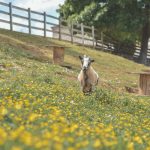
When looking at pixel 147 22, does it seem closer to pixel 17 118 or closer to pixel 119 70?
pixel 119 70

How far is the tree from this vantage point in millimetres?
50719

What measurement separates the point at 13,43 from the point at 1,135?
93.8ft

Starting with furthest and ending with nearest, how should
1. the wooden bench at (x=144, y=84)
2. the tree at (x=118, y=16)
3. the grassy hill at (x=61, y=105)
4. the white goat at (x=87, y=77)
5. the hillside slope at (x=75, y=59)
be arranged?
1. the tree at (x=118, y=16)
2. the hillside slope at (x=75, y=59)
3. the wooden bench at (x=144, y=84)
4. the white goat at (x=87, y=77)
5. the grassy hill at (x=61, y=105)

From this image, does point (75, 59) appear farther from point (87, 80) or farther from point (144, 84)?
point (87, 80)

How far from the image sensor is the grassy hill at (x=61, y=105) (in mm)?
5607

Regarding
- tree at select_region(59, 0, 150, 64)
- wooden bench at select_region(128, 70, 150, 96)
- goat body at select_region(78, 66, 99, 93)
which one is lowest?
wooden bench at select_region(128, 70, 150, 96)

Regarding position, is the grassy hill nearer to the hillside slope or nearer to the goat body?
the hillside slope

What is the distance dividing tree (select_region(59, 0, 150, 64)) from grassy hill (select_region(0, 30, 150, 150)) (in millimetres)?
7016

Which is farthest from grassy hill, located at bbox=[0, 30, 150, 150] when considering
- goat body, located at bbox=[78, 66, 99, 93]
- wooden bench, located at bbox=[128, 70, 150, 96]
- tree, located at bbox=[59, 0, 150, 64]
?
tree, located at bbox=[59, 0, 150, 64]

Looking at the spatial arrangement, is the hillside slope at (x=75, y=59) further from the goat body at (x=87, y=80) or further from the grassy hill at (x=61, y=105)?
the goat body at (x=87, y=80)

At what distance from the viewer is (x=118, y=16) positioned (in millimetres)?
50938

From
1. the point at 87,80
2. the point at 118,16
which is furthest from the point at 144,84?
the point at 118,16

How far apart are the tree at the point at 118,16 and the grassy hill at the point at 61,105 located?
7.02 meters

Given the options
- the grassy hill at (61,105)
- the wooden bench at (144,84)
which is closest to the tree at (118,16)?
the grassy hill at (61,105)
